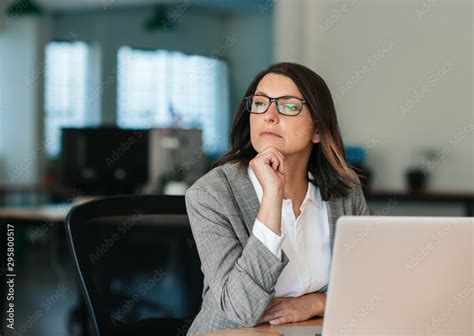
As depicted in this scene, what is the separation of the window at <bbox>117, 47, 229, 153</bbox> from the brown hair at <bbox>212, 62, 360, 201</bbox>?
7.57 m

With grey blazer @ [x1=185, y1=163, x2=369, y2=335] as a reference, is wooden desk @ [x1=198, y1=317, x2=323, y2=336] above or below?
below

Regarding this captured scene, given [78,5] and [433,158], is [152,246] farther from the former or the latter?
[78,5]

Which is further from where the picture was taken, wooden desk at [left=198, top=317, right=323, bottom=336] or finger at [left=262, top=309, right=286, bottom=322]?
finger at [left=262, top=309, right=286, bottom=322]

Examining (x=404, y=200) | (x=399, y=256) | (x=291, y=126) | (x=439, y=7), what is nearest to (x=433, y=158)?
(x=404, y=200)

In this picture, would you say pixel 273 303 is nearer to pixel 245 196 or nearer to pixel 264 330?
pixel 264 330

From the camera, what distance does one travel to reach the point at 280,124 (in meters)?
1.96

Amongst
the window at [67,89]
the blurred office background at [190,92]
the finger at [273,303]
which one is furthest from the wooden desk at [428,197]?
the window at [67,89]

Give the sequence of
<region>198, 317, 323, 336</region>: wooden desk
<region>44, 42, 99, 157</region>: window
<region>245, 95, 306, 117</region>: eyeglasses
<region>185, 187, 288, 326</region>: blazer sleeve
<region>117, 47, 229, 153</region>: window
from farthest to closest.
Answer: <region>117, 47, 229, 153</region>: window
<region>44, 42, 99, 157</region>: window
<region>245, 95, 306, 117</region>: eyeglasses
<region>185, 187, 288, 326</region>: blazer sleeve
<region>198, 317, 323, 336</region>: wooden desk

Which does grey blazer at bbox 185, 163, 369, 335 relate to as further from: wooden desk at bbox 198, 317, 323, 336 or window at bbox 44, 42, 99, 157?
window at bbox 44, 42, 99, 157

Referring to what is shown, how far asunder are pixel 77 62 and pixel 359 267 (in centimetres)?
887

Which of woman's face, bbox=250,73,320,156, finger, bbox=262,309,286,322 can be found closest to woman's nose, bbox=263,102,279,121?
woman's face, bbox=250,73,320,156

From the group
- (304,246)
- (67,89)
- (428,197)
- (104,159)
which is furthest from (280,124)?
(67,89)

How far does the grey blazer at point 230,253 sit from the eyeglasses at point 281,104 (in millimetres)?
169

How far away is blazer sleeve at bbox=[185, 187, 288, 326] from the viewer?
174cm
